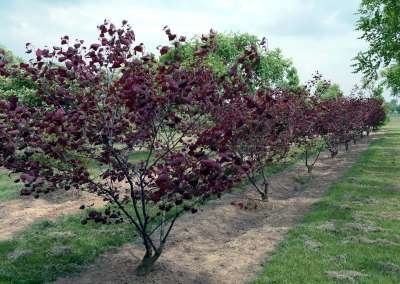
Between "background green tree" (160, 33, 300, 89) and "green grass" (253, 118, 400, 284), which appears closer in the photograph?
"green grass" (253, 118, 400, 284)

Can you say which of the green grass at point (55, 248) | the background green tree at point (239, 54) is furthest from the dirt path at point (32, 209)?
the background green tree at point (239, 54)

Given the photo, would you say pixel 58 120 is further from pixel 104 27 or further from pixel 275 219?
pixel 275 219

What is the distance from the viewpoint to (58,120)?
5895 millimetres

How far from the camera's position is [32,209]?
12852 millimetres

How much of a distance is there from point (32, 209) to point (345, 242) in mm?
8601

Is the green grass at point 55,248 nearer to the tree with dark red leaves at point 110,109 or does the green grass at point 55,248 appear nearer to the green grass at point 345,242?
the tree with dark red leaves at point 110,109

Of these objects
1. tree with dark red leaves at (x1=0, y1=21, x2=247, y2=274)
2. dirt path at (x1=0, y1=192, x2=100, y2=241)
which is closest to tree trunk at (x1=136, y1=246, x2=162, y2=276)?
tree with dark red leaves at (x1=0, y1=21, x2=247, y2=274)

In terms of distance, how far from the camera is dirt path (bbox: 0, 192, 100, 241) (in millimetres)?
11276

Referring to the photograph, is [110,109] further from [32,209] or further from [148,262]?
[32,209]

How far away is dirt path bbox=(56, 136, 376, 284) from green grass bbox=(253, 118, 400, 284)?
17.1 inches

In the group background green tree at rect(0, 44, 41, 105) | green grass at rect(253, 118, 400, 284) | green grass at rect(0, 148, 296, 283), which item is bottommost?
green grass at rect(253, 118, 400, 284)

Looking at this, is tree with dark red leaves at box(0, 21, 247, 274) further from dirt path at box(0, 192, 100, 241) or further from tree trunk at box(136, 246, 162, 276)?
dirt path at box(0, 192, 100, 241)

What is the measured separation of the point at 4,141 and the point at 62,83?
4.00 feet

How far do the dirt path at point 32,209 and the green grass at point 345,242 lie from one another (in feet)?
20.3
